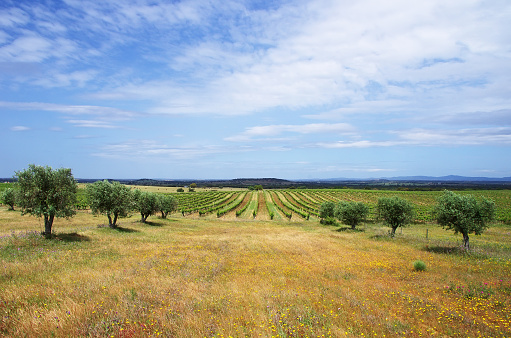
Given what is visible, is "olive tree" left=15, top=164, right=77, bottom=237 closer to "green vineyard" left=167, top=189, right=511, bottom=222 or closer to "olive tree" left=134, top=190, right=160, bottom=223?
"olive tree" left=134, top=190, right=160, bottom=223

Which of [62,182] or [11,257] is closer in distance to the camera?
[11,257]

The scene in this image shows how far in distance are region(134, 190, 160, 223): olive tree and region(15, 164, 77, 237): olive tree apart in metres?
20.1

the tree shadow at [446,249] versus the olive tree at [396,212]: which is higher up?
the olive tree at [396,212]

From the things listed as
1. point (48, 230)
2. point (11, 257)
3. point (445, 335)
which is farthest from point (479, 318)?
point (48, 230)

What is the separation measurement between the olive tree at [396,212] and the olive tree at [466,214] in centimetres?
817

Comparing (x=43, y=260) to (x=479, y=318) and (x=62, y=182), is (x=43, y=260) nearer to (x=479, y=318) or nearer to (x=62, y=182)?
(x=62, y=182)

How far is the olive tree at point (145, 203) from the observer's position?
4453cm

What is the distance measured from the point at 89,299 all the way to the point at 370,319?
31.0ft

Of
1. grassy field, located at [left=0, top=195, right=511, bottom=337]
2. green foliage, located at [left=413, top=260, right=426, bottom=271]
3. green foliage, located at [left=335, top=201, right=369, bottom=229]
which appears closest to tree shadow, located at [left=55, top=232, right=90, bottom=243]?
grassy field, located at [left=0, top=195, right=511, bottom=337]

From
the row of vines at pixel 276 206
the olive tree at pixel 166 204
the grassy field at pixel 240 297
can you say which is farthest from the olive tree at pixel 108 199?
the grassy field at pixel 240 297

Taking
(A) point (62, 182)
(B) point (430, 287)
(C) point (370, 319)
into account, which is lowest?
(B) point (430, 287)

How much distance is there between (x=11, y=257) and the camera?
14477mm

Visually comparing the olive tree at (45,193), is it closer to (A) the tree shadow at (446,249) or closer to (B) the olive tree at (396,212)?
(A) the tree shadow at (446,249)

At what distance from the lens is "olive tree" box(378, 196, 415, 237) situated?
3366cm
